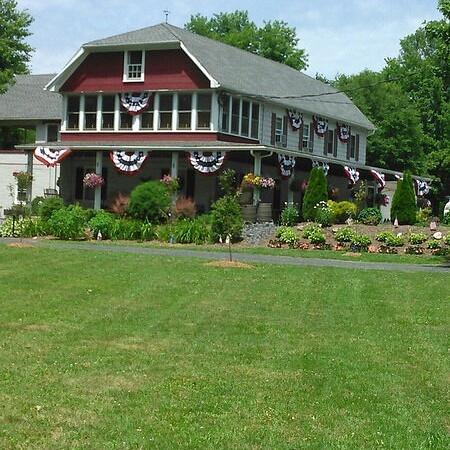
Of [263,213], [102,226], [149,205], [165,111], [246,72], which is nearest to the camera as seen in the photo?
[102,226]

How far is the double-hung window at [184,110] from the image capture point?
35.8 m

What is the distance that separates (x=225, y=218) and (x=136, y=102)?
35.8 ft

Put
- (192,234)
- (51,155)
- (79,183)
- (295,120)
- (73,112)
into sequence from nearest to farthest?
(192,234) < (51,155) < (73,112) < (79,183) < (295,120)

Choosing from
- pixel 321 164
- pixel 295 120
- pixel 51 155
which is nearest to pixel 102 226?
pixel 51 155

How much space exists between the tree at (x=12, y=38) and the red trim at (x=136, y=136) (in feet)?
20.4

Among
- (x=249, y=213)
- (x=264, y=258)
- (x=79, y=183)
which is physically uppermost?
(x=79, y=183)

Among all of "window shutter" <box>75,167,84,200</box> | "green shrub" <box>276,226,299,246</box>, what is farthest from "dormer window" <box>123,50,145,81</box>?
"green shrub" <box>276,226,299,246</box>

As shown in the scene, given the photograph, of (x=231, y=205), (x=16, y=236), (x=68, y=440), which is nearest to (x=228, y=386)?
(x=68, y=440)

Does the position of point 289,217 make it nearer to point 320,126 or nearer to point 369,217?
point 369,217

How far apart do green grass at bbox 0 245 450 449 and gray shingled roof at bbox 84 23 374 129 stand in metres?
21.2

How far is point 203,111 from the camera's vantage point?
35531 millimetres

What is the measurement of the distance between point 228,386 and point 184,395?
1.83ft

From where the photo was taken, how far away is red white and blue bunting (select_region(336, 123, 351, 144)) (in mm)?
46062

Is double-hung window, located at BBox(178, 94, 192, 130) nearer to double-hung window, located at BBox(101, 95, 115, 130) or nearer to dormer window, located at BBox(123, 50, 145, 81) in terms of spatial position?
dormer window, located at BBox(123, 50, 145, 81)
